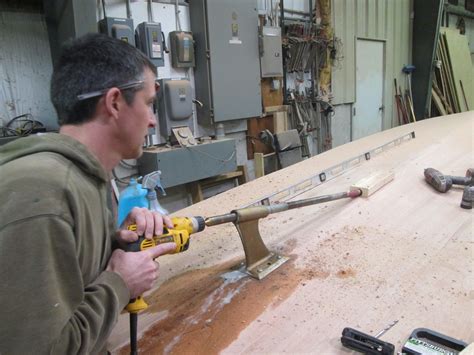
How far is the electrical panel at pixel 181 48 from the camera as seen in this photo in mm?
2961

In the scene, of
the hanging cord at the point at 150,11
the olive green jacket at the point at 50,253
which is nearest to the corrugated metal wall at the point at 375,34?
the hanging cord at the point at 150,11

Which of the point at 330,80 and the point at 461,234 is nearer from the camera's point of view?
the point at 461,234

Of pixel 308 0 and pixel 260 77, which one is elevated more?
pixel 308 0

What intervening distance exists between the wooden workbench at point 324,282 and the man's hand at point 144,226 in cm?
22

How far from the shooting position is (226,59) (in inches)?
125

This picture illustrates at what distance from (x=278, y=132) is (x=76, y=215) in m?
3.30

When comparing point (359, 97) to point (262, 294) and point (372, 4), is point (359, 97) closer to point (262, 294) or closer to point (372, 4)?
point (372, 4)

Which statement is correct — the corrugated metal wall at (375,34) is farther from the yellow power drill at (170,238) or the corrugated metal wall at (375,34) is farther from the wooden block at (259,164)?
the yellow power drill at (170,238)

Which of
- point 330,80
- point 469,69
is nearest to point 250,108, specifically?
point 330,80

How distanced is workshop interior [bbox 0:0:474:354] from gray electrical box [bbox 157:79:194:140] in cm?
1

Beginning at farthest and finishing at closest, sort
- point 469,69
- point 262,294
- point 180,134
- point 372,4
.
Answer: point 469,69, point 372,4, point 180,134, point 262,294

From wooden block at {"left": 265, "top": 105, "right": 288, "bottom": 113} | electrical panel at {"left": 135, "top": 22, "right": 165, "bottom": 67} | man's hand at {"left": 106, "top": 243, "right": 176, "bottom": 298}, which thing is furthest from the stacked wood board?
man's hand at {"left": 106, "top": 243, "right": 176, "bottom": 298}

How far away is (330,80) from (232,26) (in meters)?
1.88

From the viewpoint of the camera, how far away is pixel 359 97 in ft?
17.4
